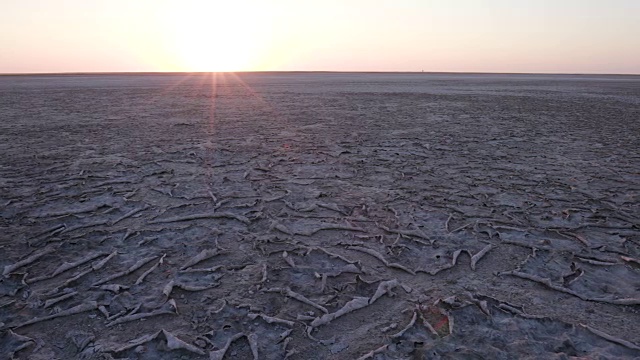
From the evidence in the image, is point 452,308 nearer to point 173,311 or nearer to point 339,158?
point 173,311

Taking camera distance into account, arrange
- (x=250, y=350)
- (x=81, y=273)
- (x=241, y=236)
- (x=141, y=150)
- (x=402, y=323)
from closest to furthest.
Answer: (x=250, y=350)
(x=402, y=323)
(x=81, y=273)
(x=241, y=236)
(x=141, y=150)

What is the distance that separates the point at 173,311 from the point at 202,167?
3256 millimetres

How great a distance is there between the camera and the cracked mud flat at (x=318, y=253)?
2.11m

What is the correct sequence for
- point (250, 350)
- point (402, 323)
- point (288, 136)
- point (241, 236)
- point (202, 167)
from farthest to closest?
point (288, 136), point (202, 167), point (241, 236), point (402, 323), point (250, 350)

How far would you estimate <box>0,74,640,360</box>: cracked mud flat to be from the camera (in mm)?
2113

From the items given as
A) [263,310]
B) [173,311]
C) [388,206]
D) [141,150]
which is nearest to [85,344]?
[173,311]

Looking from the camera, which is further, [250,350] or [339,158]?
[339,158]

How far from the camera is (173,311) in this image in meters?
2.33

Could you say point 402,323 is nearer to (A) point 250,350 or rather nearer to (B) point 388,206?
(A) point 250,350

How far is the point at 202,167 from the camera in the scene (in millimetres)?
5383

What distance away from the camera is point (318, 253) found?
304cm

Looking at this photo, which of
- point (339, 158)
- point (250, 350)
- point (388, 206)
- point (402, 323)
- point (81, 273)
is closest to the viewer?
point (250, 350)

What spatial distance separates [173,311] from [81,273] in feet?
2.73

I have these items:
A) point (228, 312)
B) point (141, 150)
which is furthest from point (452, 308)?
point (141, 150)
